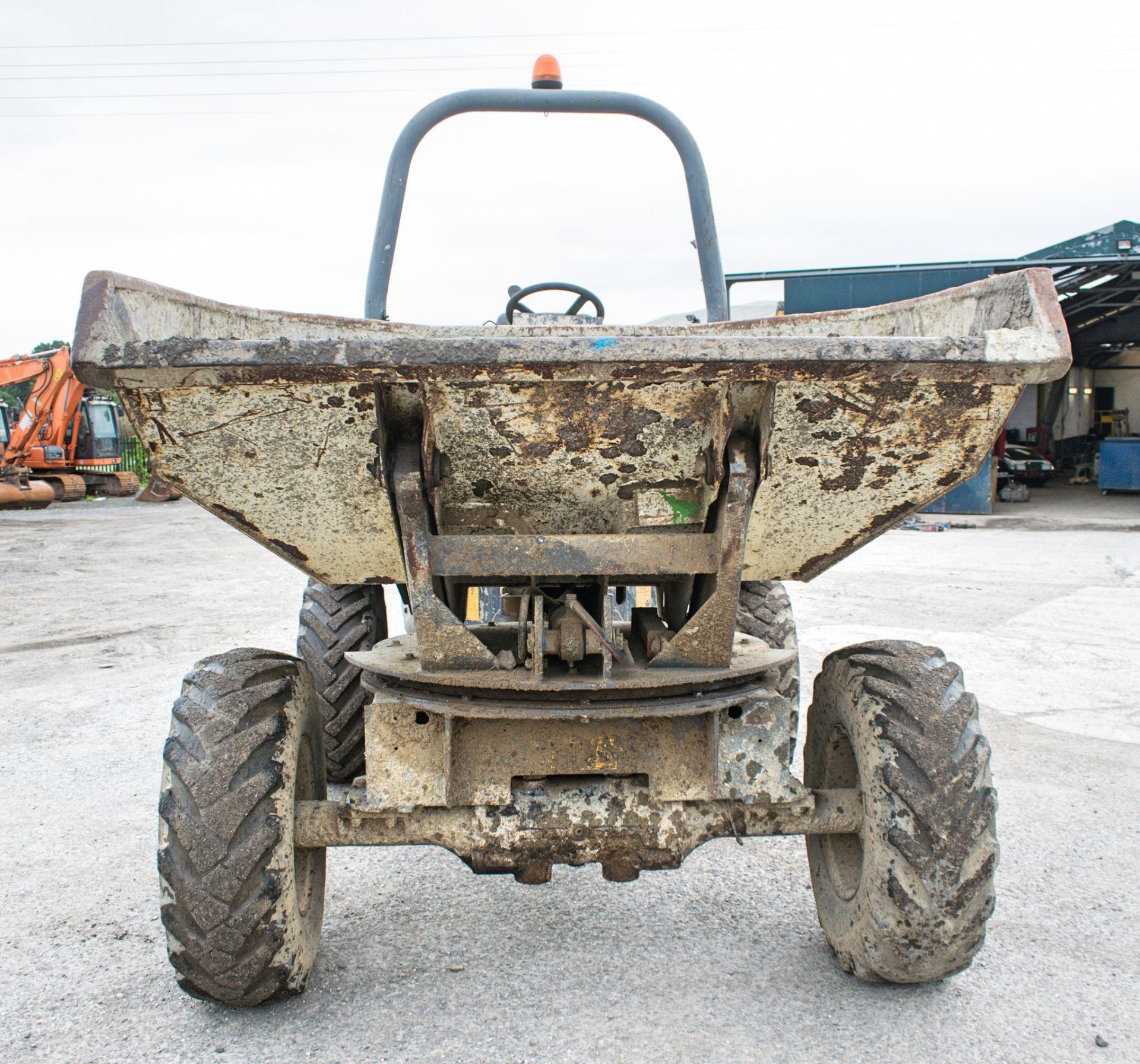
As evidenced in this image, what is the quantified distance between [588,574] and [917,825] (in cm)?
90

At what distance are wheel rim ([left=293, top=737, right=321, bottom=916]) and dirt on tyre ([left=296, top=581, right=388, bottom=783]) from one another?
91 centimetres

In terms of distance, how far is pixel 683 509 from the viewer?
7.93 feet

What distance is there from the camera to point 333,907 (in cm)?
295

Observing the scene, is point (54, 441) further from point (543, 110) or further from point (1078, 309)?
point (1078, 309)

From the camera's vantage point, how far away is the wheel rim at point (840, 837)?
258 centimetres

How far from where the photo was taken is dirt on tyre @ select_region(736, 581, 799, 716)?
12.6 ft

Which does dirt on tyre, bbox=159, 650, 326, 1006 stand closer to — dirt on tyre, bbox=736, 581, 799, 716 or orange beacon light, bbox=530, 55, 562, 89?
dirt on tyre, bbox=736, 581, 799, 716

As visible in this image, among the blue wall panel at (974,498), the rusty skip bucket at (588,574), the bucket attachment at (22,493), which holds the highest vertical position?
the rusty skip bucket at (588,574)

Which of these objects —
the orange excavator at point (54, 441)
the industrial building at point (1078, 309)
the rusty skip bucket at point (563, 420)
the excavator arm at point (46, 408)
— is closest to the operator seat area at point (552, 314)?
the rusty skip bucket at point (563, 420)

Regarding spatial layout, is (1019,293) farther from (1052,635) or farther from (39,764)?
(1052,635)

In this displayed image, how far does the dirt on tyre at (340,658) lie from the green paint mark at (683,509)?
153 cm

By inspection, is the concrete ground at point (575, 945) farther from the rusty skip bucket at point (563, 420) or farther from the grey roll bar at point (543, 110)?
the grey roll bar at point (543, 110)

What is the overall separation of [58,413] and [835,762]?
20369 millimetres

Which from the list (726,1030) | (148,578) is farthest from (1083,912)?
(148,578)
